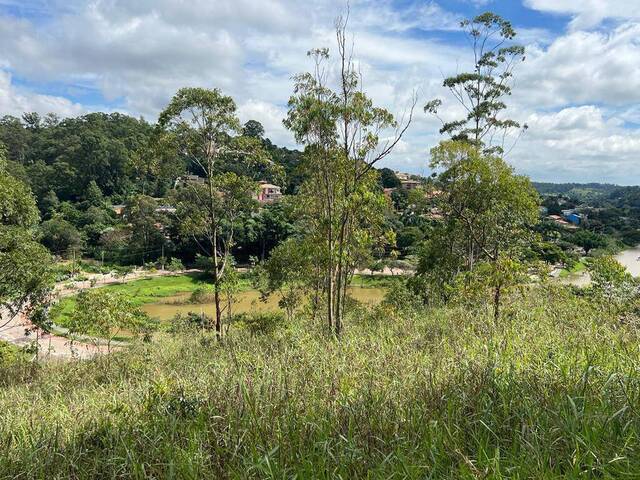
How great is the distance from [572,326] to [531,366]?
1.62 m

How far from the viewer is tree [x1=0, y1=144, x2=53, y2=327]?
784 centimetres

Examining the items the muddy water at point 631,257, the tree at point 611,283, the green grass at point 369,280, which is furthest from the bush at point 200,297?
the muddy water at point 631,257

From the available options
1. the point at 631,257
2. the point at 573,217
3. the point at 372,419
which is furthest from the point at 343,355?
the point at 573,217

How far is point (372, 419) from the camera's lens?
7.02 feet

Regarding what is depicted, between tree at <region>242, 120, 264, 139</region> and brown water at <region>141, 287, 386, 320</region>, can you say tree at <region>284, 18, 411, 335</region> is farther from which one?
brown water at <region>141, 287, 386, 320</region>

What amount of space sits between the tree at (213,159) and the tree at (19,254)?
293cm

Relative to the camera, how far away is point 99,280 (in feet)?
111

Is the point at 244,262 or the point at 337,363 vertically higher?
the point at 337,363

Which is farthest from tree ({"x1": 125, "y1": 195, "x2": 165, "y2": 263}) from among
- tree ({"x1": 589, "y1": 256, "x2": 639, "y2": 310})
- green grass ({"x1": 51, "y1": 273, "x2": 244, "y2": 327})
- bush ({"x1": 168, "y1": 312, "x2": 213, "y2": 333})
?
tree ({"x1": 589, "y1": 256, "x2": 639, "y2": 310})

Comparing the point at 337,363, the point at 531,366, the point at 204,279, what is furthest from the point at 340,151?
the point at 204,279

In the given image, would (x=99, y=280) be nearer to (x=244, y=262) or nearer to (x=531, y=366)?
(x=244, y=262)

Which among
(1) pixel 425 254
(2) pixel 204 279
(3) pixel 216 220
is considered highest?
(3) pixel 216 220

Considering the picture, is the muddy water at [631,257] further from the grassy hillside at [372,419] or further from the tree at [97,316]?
the grassy hillside at [372,419]

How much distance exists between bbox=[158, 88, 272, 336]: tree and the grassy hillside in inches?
263
